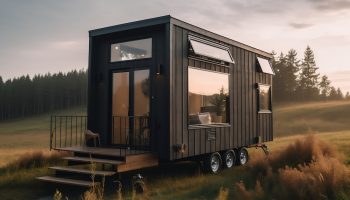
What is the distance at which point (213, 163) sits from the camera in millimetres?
10508

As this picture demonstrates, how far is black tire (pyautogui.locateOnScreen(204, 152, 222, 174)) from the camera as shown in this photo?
1020 cm

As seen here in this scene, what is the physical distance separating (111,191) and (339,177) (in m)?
4.92

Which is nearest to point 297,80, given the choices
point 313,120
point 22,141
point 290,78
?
point 290,78

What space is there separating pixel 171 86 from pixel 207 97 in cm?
190

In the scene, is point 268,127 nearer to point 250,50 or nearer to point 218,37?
point 250,50

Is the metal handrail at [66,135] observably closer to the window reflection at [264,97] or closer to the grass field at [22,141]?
the grass field at [22,141]

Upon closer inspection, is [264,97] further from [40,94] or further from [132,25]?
[40,94]

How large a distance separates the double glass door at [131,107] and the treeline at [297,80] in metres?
59.9

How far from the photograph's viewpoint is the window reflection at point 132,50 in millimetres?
9352

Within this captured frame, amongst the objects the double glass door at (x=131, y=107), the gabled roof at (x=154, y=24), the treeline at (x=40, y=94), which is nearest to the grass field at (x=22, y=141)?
the treeline at (x=40, y=94)

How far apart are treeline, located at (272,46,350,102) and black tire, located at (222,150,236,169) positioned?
2257 inches

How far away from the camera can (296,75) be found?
69562mm

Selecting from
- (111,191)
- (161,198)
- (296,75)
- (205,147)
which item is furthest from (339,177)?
(296,75)

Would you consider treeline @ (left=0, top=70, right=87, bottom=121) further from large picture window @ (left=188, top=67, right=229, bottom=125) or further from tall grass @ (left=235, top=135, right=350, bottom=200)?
tall grass @ (left=235, top=135, right=350, bottom=200)
